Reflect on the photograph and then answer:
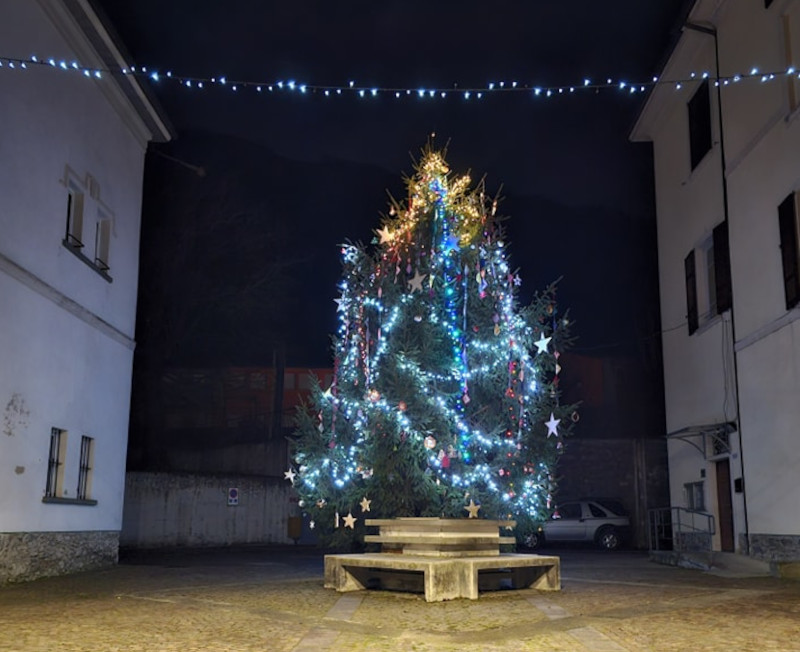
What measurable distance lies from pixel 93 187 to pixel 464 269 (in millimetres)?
6588

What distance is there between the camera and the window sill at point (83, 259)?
540 inches

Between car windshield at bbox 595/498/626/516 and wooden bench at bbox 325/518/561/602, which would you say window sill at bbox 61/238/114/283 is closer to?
wooden bench at bbox 325/518/561/602

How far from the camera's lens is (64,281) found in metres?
13.6

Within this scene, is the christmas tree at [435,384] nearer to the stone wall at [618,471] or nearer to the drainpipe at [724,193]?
the drainpipe at [724,193]

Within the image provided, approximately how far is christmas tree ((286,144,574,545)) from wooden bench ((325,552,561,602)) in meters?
2.26

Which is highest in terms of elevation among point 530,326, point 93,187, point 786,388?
point 93,187

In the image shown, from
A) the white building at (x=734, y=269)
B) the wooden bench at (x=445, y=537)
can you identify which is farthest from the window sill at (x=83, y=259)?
the white building at (x=734, y=269)

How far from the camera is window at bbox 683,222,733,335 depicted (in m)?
15.6

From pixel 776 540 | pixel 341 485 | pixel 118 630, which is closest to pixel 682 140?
pixel 776 540

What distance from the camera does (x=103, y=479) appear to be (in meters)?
15.3

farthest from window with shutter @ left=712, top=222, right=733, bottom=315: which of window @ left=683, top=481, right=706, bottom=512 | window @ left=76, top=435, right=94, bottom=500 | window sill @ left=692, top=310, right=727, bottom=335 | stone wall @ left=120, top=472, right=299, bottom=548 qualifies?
stone wall @ left=120, top=472, right=299, bottom=548

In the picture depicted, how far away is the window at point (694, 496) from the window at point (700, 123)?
21.0 ft

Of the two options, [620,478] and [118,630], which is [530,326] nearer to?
[118,630]

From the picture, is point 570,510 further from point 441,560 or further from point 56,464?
point 441,560
